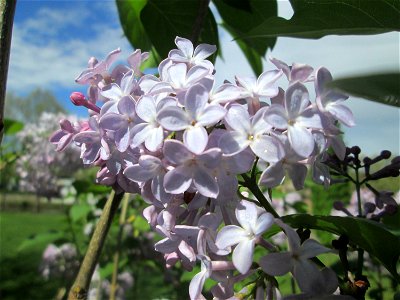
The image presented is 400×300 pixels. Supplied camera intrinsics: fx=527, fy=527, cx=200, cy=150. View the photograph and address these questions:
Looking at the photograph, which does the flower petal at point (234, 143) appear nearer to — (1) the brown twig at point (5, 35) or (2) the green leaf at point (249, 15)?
(1) the brown twig at point (5, 35)

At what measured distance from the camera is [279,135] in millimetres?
414

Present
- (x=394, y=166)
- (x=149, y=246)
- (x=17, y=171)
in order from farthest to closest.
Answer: (x=17, y=171)
(x=149, y=246)
(x=394, y=166)

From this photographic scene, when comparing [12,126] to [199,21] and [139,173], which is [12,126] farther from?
[139,173]

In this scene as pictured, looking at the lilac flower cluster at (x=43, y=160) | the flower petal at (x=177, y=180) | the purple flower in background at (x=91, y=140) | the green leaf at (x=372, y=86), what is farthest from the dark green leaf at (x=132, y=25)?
the lilac flower cluster at (x=43, y=160)

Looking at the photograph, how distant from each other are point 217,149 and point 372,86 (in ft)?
0.48

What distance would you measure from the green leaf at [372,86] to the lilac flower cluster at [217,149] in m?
0.12

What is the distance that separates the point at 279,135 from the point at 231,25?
573 mm

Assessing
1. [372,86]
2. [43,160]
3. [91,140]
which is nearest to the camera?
[372,86]

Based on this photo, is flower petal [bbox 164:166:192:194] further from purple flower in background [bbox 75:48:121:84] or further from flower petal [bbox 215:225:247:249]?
purple flower in background [bbox 75:48:121:84]

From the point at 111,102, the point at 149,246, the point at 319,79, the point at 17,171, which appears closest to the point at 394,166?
the point at 319,79

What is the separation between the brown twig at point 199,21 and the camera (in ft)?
2.48

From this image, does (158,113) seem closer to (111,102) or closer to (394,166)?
(111,102)

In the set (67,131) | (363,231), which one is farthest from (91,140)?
(363,231)

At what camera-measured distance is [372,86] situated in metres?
0.28
